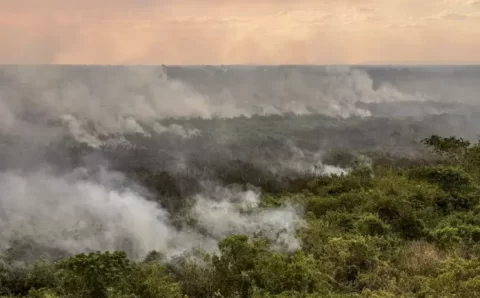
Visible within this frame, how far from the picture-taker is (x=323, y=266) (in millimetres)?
25547

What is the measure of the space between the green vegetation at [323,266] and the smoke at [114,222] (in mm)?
2014

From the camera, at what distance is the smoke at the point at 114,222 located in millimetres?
29547

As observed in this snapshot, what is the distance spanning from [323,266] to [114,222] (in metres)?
13.1

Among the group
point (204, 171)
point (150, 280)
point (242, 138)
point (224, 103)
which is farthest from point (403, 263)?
point (224, 103)

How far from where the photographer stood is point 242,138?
321 ft

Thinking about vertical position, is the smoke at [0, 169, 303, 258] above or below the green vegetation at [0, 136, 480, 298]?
above

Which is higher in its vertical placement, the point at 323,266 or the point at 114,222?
the point at 114,222

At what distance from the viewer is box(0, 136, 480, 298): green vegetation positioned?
20.9 meters

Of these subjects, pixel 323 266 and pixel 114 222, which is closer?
pixel 323 266

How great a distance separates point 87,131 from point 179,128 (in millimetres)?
22286

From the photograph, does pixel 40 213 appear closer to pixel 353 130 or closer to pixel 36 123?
pixel 36 123

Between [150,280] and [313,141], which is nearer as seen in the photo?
[150,280]

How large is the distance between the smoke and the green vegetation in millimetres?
2014

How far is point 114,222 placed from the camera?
32031 mm
